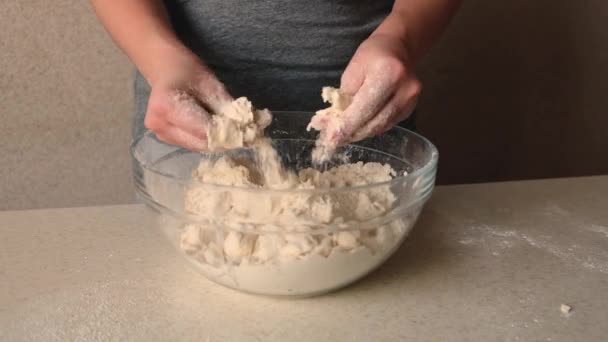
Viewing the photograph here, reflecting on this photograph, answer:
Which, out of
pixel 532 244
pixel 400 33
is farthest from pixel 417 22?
pixel 532 244

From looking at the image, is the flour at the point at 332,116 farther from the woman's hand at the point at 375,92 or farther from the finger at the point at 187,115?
the finger at the point at 187,115

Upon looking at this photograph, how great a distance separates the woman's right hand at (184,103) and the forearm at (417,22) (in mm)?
261

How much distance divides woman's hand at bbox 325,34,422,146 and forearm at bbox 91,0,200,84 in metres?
0.18

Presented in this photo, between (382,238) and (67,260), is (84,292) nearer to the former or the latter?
(67,260)

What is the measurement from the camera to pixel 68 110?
4.67 ft

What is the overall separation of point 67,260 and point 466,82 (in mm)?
1216

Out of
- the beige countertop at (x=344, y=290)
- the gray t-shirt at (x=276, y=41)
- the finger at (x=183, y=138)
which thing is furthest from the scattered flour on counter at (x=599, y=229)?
the finger at (x=183, y=138)

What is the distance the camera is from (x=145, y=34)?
776 millimetres

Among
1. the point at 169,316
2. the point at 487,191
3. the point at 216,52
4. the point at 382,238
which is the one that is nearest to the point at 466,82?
the point at 487,191

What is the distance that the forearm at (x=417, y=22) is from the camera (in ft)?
2.71

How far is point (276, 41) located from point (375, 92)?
29 cm

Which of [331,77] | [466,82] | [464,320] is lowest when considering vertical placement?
[466,82]

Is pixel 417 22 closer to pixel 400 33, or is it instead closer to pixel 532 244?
pixel 400 33

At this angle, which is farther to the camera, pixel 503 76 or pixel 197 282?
pixel 503 76
